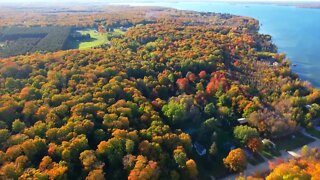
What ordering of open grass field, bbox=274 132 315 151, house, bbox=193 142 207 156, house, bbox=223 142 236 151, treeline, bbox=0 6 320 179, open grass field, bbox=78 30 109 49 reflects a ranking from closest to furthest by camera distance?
A: treeline, bbox=0 6 320 179 < house, bbox=193 142 207 156 < house, bbox=223 142 236 151 < open grass field, bbox=274 132 315 151 < open grass field, bbox=78 30 109 49

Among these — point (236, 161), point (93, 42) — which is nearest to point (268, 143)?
point (236, 161)

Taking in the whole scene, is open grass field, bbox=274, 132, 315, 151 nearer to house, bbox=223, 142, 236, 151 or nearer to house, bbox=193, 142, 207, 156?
house, bbox=223, 142, 236, 151

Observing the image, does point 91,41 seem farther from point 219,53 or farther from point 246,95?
point 246,95

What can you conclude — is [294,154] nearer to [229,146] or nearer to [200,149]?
[229,146]

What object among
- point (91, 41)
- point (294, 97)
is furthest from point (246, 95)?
point (91, 41)

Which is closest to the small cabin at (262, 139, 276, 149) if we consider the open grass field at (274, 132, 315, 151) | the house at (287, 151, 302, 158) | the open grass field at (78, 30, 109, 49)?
the open grass field at (274, 132, 315, 151)
